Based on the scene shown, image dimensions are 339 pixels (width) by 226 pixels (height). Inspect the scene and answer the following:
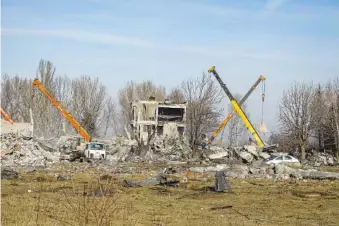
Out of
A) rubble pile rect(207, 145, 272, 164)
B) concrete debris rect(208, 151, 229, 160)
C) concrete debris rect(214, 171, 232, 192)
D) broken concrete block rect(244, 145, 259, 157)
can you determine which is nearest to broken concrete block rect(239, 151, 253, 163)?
rubble pile rect(207, 145, 272, 164)

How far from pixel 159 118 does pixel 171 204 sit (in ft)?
149

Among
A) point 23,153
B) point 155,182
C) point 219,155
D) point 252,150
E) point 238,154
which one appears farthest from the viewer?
point 219,155

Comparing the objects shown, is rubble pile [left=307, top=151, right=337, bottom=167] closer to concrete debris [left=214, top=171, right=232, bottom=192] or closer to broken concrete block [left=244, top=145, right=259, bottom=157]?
broken concrete block [left=244, top=145, right=259, bottom=157]

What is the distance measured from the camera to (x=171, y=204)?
1523cm

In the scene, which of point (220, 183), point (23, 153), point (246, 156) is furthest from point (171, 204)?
point (246, 156)

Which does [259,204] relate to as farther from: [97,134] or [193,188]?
[97,134]

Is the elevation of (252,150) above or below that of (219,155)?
above

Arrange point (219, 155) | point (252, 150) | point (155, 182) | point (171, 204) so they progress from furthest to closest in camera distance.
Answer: point (219, 155) → point (252, 150) → point (155, 182) → point (171, 204)

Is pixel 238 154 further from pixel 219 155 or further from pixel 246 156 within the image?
pixel 246 156

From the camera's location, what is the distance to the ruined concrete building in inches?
2295

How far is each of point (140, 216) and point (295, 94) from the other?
41469mm

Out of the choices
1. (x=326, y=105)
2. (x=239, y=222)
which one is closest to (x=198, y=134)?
(x=326, y=105)

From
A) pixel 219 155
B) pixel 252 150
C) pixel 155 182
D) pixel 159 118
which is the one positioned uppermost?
pixel 159 118

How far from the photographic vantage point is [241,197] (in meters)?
17.1
